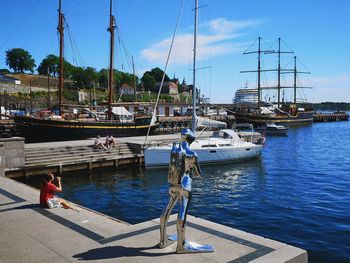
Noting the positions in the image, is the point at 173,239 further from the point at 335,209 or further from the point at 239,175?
the point at 239,175

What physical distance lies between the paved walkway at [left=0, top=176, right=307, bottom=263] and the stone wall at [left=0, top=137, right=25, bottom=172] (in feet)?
37.8

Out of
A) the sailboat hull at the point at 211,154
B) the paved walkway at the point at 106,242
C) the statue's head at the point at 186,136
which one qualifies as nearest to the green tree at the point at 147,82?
the sailboat hull at the point at 211,154

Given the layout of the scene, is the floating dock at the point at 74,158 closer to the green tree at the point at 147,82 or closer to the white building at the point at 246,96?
the white building at the point at 246,96

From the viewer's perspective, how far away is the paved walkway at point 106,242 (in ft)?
21.6

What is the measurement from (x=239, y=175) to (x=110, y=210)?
36.9 ft

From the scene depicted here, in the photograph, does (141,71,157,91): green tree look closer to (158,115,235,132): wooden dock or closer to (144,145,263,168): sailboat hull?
(158,115,235,132): wooden dock

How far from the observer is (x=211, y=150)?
84.9 feet

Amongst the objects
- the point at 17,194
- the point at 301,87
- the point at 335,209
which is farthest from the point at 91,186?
the point at 301,87

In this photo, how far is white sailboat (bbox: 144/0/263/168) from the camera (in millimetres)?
24453

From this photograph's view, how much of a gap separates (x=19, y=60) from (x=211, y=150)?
109m

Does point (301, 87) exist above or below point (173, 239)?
above

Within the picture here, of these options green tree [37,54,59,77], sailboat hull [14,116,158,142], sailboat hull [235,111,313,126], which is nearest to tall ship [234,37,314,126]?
sailboat hull [235,111,313,126]

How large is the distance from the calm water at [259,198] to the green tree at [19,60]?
107410 millimetres

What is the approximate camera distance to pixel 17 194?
12469 mm
